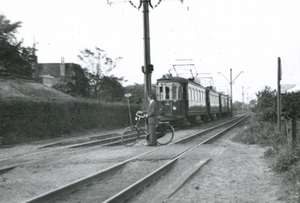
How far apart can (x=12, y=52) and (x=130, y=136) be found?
10.7 metres

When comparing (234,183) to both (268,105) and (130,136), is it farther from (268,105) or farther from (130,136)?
(268,105)

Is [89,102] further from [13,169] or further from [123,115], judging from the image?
[13,169]

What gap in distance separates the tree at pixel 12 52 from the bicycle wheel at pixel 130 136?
9908 millimetres

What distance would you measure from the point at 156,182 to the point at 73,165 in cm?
274

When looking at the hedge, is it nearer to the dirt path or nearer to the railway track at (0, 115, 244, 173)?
the railway track at (0, 115, 244, 173)

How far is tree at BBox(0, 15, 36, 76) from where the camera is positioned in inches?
798

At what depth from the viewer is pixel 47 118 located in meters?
20.7

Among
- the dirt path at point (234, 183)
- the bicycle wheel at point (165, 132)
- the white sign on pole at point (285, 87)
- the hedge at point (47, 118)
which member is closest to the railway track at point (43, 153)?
the bicycle wheel at point (165, 132)

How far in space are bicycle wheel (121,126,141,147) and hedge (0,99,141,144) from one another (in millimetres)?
6220

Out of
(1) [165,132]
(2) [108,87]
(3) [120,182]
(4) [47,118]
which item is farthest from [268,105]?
(2) [108,87]

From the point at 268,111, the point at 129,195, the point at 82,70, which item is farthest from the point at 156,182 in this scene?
the point at 82,70

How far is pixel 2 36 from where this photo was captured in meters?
20.5

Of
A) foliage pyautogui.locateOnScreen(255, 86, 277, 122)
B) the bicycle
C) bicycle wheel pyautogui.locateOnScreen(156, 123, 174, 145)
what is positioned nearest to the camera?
the bicycle

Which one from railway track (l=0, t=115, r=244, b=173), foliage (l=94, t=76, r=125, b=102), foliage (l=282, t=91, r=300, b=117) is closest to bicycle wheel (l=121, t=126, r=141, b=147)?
railway track (l=0, t=115, r=244, b=173)
